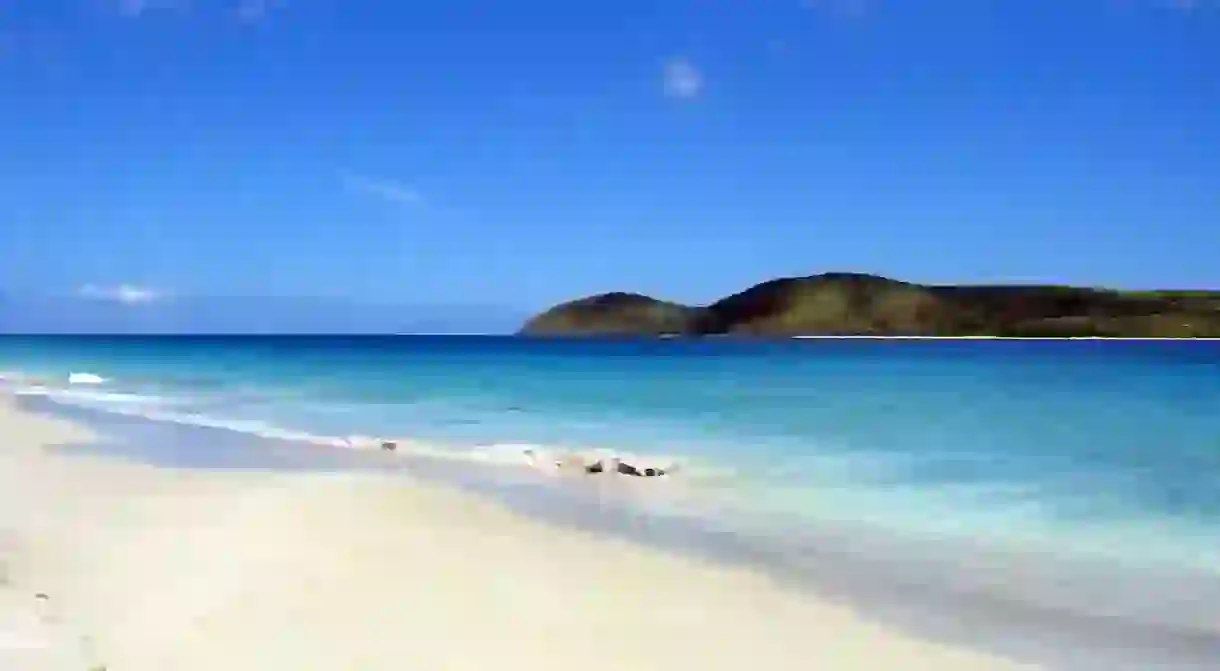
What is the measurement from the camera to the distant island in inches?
4601

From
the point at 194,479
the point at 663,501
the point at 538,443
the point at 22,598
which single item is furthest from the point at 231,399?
the point at 22,598

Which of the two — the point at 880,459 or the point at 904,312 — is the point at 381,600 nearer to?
the point at 880,459

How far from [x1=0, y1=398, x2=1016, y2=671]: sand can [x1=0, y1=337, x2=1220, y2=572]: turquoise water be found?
2.68m

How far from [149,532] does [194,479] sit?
11.7 feet

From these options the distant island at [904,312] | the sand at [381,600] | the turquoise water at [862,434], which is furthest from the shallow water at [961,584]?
the distant island at [904,312]

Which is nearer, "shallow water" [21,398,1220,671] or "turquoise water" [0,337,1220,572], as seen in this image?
"shallow water" [21,398,1220,671]

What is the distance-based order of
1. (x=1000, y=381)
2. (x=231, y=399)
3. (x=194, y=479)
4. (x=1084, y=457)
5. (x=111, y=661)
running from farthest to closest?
(x=1000, y=381) → (x=231, y=399) → (x=1084, y=457) → (x=194, y=479) → (x=111, y=661)

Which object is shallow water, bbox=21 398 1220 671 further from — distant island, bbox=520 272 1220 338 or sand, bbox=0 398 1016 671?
distant island, bbox=520 272 1220 338

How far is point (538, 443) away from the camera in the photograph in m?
16.2

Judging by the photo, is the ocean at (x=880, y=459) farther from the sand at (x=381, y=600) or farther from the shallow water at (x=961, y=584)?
the sand at (x=381, y=600)

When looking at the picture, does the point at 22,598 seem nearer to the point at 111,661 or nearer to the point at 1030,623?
the point at 111,661

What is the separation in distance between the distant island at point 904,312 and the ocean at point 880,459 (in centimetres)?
9248

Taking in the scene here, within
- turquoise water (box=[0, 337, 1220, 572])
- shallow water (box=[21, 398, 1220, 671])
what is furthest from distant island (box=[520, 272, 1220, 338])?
shallow water (box=[21, 398, 1220, 671])

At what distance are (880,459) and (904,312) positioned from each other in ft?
421
